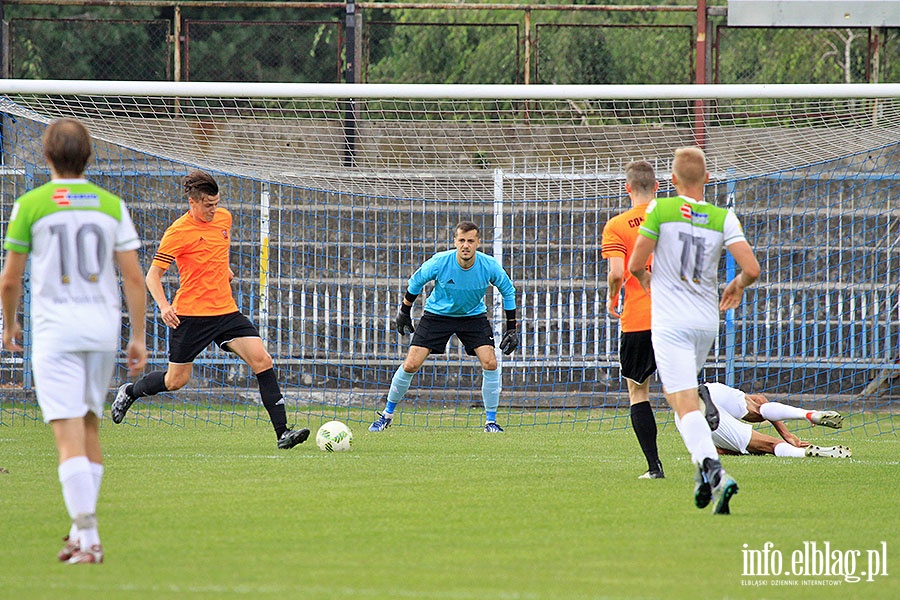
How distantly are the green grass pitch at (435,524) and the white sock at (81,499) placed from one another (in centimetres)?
16

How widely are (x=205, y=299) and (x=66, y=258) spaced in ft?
14.6

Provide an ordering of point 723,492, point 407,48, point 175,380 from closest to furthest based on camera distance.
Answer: point 723,492, point 175,380, point 407,48

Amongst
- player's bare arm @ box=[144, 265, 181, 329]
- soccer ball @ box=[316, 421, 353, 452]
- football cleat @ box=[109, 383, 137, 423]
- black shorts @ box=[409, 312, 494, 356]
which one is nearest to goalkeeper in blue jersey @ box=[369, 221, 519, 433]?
black shorts @ box=[409, 312, 494, 356]

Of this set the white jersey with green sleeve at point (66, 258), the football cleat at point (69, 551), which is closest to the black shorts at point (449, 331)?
the white jersey with green sleeve at point (66, 258)

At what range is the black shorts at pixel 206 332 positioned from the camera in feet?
30.7

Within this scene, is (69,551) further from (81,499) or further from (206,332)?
(206,332)

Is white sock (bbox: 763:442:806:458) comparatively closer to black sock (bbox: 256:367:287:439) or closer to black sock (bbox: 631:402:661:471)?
black sock (bbox: 631:402:661:471)

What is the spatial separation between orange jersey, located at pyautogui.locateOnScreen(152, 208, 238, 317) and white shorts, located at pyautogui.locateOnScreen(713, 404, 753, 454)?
3722 millimetres

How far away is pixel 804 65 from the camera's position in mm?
21469

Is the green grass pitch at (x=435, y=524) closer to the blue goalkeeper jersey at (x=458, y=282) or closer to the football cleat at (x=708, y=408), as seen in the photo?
the football cleat at (x=708, y=408)

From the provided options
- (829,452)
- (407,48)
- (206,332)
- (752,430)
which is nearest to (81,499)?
(206,332)

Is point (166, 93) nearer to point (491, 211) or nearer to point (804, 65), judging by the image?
point (491, 211)

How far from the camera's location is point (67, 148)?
5.02 meters

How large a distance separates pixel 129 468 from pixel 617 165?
290 inches
